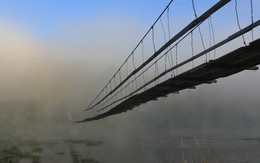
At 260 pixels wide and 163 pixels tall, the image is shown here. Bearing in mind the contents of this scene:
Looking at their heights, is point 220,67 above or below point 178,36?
below

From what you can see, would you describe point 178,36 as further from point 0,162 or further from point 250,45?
point 0,162

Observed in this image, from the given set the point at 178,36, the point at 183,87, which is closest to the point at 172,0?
the point at 178,36

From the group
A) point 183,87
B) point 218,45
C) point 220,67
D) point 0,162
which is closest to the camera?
point 218,45

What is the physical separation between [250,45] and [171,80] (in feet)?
17.4

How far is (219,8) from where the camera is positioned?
26.2ft

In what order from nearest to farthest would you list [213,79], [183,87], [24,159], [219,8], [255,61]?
[219,8] → [255,61] → [213,79] → [183,87] → [24,159]

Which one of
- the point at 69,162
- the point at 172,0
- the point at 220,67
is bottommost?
the point at 69,162

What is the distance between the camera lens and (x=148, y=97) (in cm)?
1778

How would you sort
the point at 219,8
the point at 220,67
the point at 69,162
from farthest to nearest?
the point at 69,162 < the point at 220,67 < the point at 219,8

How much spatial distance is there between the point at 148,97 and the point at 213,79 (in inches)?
246

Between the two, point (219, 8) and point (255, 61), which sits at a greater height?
point (219, 8)

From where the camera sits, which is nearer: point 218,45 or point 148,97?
point 218,45

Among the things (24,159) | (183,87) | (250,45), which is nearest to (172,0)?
(183,87)

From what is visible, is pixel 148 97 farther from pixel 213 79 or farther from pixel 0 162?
pixel 0 162
